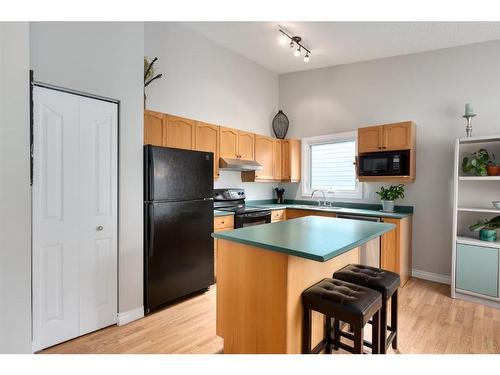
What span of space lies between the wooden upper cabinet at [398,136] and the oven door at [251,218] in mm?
1853

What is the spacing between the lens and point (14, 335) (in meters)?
1.11

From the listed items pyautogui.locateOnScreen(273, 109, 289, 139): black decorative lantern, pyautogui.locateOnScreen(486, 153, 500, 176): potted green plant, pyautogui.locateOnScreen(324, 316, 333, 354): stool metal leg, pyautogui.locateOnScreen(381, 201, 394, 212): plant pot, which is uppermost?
pyautogui.locateOnScreen(273, 109, 289, 139): black decorative lantern

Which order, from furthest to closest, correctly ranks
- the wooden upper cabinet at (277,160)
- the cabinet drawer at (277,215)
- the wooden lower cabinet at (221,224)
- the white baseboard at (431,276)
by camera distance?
the wooden upper cabinet at (277,160)
the cabinet drawer at (277,215)
the white baseboard at (431,276)
the wooden lower cabinet at (221,224)

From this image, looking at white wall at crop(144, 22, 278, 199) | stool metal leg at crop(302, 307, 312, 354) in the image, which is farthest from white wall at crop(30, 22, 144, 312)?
stool metal leg at crop(302, 307, 312, 354)

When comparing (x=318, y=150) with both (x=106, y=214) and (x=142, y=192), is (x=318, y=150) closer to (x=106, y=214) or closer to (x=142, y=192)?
(x=142, y=192)

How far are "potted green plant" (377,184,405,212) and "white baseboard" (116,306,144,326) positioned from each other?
3252mm

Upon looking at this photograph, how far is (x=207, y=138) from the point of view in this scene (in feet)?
11.7

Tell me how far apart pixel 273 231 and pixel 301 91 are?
140 inches

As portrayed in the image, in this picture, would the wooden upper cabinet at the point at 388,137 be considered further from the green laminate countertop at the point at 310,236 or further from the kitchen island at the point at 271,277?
the kitchen island at the point at 271,277

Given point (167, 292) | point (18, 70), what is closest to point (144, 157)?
point (167, 292)

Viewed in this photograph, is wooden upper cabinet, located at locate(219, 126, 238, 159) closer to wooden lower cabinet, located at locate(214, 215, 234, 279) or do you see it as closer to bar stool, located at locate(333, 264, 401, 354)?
wooden lower cabinet, located at locate(214, 215, 234, 279)

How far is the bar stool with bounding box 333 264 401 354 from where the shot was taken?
1810 millimetres

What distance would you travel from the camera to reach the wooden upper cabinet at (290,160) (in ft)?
15.5

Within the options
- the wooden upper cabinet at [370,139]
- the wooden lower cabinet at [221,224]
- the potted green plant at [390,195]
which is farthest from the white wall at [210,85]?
the potted green plant at [390,195]
